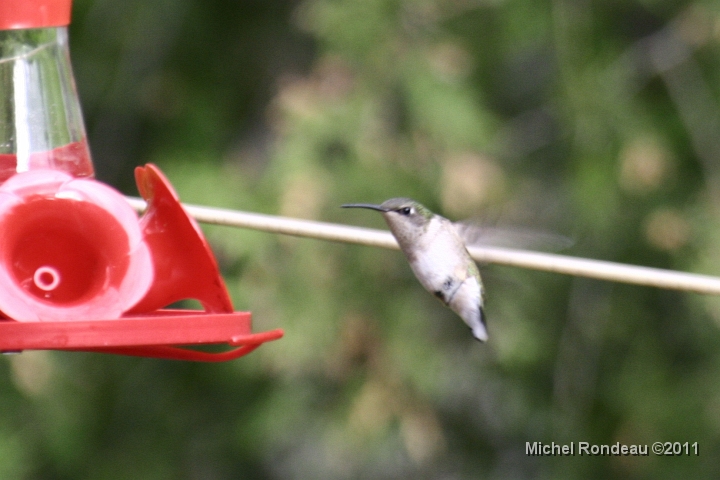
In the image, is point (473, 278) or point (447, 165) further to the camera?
point (447, 165)

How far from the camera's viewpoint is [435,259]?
104 inches

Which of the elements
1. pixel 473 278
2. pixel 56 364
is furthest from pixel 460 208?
pixel 56 364

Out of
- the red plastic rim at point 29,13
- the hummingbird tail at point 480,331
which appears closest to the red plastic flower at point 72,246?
the red plastic rim at point 29,13

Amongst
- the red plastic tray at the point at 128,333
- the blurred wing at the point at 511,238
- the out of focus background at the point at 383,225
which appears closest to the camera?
the red plastic tray at the point at 128,333

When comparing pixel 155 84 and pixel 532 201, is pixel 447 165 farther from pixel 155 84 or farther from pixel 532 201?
pixel 155 84

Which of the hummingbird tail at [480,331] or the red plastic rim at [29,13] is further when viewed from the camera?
the hummingbird tail at [480,331]

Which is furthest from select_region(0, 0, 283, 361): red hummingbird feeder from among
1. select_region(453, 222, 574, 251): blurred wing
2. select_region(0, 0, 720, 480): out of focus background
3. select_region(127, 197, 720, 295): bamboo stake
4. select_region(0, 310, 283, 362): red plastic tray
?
select_region(0, 0, 720, 480): out of focus background

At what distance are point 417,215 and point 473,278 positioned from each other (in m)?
0.25

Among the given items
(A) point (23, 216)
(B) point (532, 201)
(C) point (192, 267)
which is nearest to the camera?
(A) point (23, 216)

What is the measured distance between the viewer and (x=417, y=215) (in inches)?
105

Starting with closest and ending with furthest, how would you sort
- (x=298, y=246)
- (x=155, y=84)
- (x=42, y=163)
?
(x=42, y=163) < (x=298, y=246) < (x=155, y=84)

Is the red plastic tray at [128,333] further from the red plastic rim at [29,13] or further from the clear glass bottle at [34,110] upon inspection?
the red plastic rim at [29,13]

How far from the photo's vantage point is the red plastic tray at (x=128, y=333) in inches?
59.6

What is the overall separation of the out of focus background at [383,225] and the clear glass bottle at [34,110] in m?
1.50
